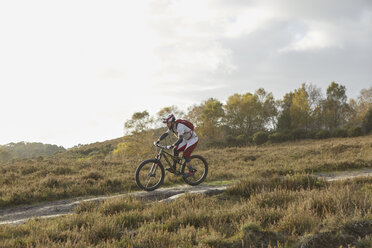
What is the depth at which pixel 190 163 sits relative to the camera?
30.6 feet

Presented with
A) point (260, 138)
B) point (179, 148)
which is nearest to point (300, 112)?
point (260, 138)

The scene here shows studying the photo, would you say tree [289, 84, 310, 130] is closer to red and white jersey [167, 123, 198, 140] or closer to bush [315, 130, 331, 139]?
bush [315, 130, 331, 139]

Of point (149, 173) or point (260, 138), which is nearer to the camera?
point (149, 173)

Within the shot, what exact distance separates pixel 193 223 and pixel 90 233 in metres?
1.77

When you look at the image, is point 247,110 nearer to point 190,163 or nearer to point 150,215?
point 190,163

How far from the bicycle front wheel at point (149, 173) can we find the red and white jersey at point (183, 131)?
119cm

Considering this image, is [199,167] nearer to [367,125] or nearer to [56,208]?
[56,208]

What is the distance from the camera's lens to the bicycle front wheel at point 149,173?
A: 8750 millimetres

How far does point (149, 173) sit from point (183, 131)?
181 centimetres

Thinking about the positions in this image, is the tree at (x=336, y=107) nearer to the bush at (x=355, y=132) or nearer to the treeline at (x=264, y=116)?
the treeline at (x=264, y=116)

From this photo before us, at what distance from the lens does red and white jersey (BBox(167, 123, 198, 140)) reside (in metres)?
8.67

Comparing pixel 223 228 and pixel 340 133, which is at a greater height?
pixel 223 228

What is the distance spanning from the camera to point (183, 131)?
8.75m

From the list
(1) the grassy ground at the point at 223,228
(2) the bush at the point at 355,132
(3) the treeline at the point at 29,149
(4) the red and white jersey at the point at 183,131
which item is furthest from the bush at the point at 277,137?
(3) the treeline at the point at 29,149
